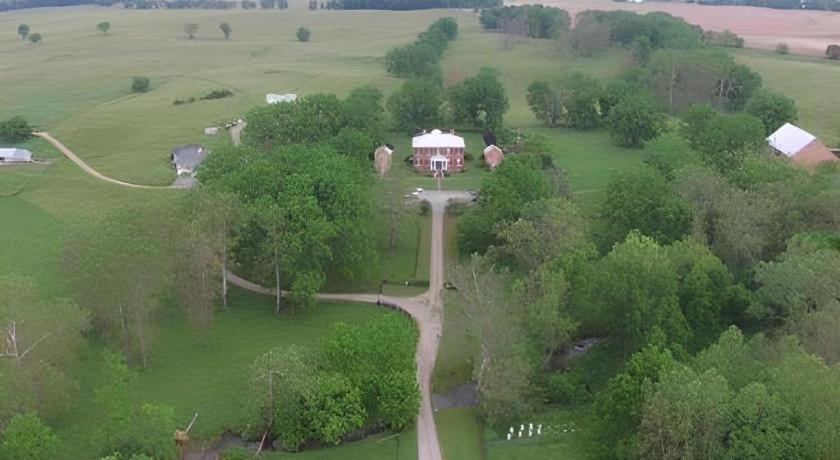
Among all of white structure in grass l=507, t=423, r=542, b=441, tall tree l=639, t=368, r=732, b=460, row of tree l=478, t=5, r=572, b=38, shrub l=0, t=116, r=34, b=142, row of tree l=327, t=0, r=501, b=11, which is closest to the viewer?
tall tree l=639, t=368, r=732, b=460

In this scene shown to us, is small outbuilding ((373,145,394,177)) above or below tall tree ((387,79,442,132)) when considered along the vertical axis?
below

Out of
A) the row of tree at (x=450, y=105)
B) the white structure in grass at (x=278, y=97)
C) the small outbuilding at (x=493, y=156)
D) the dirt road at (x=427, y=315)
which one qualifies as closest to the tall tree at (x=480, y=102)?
the row of tree at (x=450, y=105)

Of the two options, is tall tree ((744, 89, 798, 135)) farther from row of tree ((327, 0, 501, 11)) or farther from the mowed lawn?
row of tree ((327, 0, 501, 11))

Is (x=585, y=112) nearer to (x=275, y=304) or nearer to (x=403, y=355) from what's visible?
(x=275, y=304)

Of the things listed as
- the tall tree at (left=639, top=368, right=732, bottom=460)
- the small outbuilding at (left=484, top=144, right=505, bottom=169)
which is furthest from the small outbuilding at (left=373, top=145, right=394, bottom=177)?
the tall tree at (left=639, top=368, right=732, bottom=460)

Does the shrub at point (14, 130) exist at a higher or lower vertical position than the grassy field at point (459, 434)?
higher

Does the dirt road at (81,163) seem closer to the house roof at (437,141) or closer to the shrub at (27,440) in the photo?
the house roof at (437,141)

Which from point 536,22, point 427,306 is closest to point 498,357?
point 427,306
